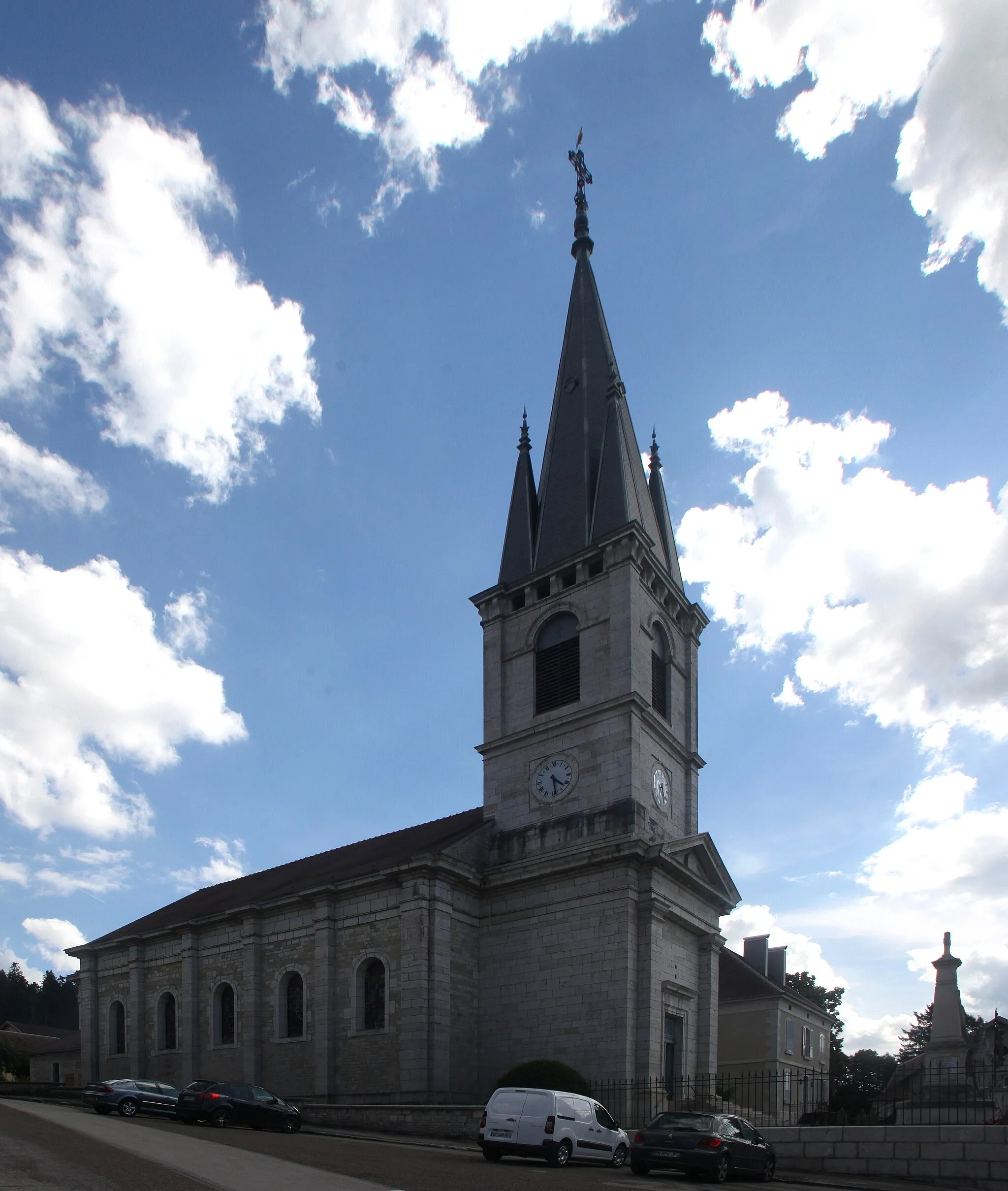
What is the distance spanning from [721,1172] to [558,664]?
17.6m

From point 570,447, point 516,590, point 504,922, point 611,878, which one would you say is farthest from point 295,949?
point 570,447

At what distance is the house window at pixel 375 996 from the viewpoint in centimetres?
2845

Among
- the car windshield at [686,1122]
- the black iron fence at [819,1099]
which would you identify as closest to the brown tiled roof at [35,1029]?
the black iron fence at [819,1099]

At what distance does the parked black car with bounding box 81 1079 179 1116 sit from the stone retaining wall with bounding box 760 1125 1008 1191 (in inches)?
583

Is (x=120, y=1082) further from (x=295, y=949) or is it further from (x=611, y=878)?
(x=611, y=878)

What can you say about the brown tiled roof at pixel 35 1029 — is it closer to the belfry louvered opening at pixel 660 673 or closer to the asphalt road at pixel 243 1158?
the belfry louvered opening at pixel 660 673

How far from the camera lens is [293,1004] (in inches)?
1235

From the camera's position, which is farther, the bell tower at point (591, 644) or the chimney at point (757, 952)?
the chimney at point (757, 952)

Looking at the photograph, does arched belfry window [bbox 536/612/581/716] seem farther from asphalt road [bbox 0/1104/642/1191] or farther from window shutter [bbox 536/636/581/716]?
asphalt road [bbox 0/1104/642/1191]

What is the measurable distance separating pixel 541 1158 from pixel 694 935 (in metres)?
13.6

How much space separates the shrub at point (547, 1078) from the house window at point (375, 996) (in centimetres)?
587

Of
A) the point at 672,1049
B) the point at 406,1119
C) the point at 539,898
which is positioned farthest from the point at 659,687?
the point at 406,1119

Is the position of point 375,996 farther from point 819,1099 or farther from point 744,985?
point 744,985

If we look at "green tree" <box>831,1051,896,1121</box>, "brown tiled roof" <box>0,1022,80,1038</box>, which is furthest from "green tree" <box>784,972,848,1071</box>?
"brown tiled roof" <box>0,1022,80,1038</box>
